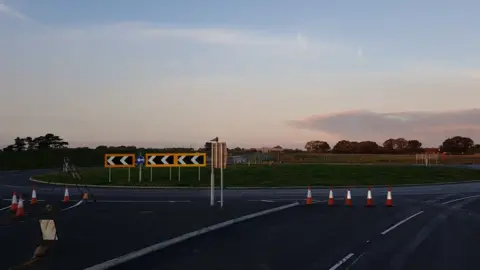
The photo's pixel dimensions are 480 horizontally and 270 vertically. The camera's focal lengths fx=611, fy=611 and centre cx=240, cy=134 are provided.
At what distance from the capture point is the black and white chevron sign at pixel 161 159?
3152 centimetres

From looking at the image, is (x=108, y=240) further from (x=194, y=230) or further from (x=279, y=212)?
(x=279, y=212)

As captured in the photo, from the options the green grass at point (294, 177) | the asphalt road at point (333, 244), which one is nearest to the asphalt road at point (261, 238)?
the asphalt road at point (333, 244)

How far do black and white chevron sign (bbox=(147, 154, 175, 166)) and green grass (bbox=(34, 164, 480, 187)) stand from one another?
8.45 meters

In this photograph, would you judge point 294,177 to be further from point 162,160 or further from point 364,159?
point 364,159

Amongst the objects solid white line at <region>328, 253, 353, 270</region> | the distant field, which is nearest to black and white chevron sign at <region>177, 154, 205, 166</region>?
solid white line at <region>328, 253, 353, 270</region>

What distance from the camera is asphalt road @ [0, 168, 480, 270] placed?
36.4ft

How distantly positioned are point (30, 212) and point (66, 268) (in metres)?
12.2

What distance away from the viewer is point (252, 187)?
127 feet

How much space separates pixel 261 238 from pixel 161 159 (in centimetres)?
1816

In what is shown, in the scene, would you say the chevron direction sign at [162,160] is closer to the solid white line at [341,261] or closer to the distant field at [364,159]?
the solid white line at [341,261]

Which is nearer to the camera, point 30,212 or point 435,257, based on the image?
point 435,257

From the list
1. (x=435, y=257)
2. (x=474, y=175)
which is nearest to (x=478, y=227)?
(x=435, y=257)

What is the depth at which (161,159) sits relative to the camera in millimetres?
31969

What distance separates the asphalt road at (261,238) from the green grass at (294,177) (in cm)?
2014
